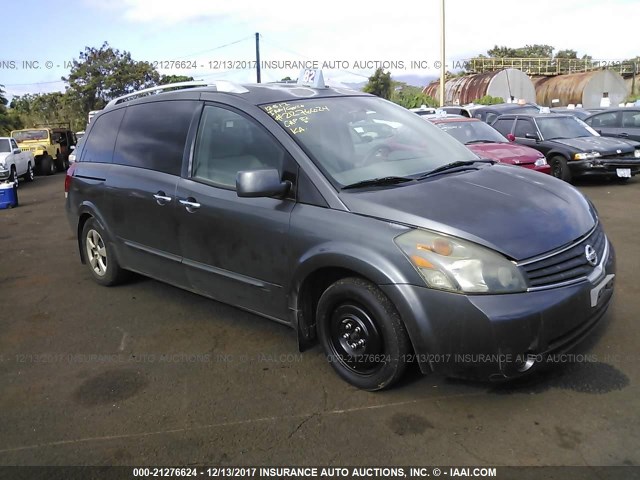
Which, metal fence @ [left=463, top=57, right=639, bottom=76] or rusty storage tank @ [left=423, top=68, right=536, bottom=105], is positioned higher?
metal fence @ [left=463, top=57, right=639, bottom=76]

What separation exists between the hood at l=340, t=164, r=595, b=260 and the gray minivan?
0.01 metres

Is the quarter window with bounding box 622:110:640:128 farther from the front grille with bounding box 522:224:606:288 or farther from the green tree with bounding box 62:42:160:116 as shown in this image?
the green tree with bounding box 62:42:160:116

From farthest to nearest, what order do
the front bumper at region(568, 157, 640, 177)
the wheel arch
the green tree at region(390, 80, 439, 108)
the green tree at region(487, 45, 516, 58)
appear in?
the green tree at region(487, 45, 516, 58), the green tree at region(390, 80, 439, 108), the front bumper at region(568, 157, 640, 177), the wheel arch

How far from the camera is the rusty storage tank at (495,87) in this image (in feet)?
98.6

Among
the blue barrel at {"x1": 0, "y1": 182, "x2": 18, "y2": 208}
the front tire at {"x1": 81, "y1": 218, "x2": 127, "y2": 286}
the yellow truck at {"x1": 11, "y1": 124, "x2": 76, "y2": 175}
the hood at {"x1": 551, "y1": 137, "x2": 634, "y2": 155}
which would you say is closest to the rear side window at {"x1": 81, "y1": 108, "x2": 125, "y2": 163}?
the front tire at {"x1": 81, "y1": 218, "x2": 127, "y2": 286}

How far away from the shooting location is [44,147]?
22188mm

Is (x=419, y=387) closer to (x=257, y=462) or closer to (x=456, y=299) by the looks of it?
(x=456, y=299)

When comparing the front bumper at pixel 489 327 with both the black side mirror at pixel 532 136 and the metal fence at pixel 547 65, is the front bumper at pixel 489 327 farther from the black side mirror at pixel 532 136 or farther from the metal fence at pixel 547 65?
the metal fence at pixel 547 65

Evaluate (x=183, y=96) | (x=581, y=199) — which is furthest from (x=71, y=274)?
(x=581, y=199)

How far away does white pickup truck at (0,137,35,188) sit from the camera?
15906 millimetres

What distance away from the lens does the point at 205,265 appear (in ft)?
13.7

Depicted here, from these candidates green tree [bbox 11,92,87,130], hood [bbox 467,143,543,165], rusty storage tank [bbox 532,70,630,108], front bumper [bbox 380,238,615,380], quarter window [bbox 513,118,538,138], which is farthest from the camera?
green tree [bbox 11,92,87,130]

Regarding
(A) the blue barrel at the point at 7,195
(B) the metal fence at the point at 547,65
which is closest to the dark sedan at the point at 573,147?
(A) the blue barrel at the point at 7,195

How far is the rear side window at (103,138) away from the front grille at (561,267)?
390 centimetres
